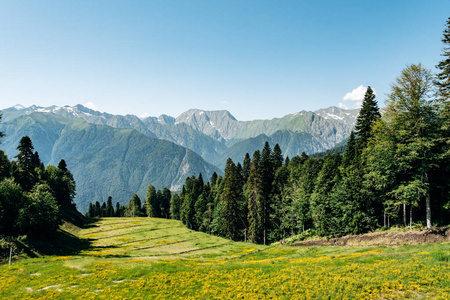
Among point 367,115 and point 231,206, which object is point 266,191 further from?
point 367,115

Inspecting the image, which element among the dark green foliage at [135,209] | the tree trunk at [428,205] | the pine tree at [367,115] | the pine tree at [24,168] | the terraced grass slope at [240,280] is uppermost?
the pine tree at [367,115]

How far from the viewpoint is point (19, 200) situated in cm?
4466

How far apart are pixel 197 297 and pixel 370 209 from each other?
39.2 metres

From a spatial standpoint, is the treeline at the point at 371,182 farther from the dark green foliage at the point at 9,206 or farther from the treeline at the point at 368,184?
the dark green foliage at the point at 9,206

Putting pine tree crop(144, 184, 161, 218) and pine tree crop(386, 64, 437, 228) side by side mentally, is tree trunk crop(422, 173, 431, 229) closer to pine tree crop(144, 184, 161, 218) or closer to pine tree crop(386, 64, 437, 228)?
pine tree crop(386, 64, 437, 228)

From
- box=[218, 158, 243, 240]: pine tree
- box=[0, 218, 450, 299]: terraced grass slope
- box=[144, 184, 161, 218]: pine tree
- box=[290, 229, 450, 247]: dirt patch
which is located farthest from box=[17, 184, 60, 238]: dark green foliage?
box=[144, 184, 161, 218]: pine tree

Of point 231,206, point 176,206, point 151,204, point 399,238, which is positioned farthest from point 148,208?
point 399,238

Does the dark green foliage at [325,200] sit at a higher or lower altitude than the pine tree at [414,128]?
lower

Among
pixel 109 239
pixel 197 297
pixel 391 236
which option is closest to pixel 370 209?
pixel 391 236

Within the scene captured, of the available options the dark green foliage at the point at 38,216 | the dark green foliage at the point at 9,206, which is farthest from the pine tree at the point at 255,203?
the dark green foliage at the point at 9,206

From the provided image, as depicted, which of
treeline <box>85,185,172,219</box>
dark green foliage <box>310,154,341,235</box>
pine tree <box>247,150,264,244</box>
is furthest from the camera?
treeline <box>85,185,172,219</box>

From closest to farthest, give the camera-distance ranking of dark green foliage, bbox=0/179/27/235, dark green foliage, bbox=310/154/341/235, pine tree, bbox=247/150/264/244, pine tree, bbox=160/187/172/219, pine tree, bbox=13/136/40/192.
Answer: dark green foliage, bbox=0/179/27/235, dark green foliage, bbox=310/154/341/235, pine tree, bbox=247/150/264/244, pine tree, bbox=13/136/40/192, pine tree, bbox=160/187/172/219

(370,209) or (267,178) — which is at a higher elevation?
(267,178)

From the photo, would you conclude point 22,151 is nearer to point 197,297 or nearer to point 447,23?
point 197,297
